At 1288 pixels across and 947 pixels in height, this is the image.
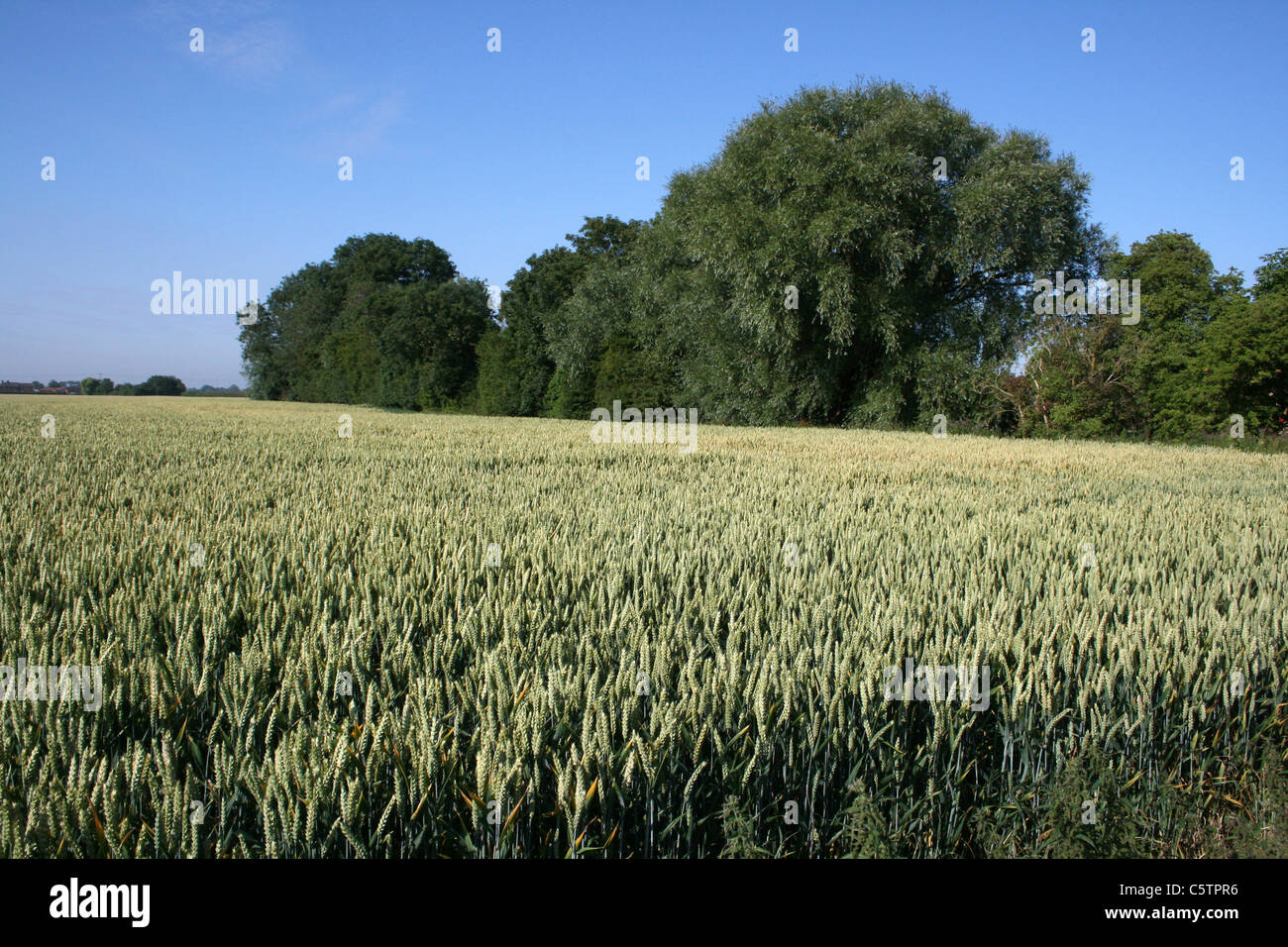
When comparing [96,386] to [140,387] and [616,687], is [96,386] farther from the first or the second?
[616,687]

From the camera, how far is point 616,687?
2.06 metres

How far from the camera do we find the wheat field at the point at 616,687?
5.62 ft

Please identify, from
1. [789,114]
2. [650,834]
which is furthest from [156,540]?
[789,114]

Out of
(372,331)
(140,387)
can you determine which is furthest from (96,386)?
(372,331)

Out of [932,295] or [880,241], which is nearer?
[880,241]

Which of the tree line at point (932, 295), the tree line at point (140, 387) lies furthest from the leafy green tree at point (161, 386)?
the tree line at point (932, 295)

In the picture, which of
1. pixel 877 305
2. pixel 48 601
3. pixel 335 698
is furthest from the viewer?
pixel 877 305

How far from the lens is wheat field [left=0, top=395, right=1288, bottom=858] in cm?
171

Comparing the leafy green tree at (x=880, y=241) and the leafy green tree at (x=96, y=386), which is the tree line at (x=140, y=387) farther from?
the leafy green tree at (x=880, y=241)

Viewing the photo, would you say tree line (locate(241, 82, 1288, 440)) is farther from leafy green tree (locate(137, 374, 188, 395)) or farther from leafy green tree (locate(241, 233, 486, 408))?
leafy green tree (locate(137, 374, 188, 395))

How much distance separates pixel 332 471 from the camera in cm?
845

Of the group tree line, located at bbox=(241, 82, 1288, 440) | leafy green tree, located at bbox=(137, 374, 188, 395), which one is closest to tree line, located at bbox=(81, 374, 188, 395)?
leafy green tree, located at bbox=(137, 374, 188, 395)
